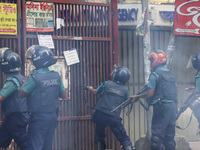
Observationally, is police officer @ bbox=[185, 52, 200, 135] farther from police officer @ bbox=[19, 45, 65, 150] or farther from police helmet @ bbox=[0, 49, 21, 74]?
police helmet @ bbox=[0, 49, 21, 74]

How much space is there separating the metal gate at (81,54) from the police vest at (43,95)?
1.63 metres

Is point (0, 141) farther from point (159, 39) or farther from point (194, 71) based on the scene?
point (194, 71)

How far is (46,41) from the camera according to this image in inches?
273

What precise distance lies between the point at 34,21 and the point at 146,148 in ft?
11.2

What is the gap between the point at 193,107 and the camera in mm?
7074

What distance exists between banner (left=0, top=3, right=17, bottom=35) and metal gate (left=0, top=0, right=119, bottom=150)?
0.41ft

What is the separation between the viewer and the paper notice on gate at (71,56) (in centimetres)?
708

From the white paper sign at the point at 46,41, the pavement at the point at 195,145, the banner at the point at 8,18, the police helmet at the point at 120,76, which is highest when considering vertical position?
the banner at the point at 8,18

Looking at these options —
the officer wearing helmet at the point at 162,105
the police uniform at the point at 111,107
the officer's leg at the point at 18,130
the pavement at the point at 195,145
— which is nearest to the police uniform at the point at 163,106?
Answer: the officer wearing helmet at the point at 162,105

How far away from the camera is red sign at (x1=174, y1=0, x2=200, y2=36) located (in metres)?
7.93

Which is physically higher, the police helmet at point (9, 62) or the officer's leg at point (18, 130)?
the police helmet at point (9, 62)

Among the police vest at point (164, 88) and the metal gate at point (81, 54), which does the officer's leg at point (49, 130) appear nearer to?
the metal gate at point (81, 54)

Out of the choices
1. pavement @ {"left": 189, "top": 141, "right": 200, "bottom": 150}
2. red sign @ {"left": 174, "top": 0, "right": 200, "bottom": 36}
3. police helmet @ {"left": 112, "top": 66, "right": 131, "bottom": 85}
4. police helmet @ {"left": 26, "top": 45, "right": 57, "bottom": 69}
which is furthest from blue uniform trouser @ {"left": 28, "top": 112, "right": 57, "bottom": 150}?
pavement @ {"left": 189, "top": 141, "right": 200, "bottom": 150}

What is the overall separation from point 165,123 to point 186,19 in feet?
8.86
